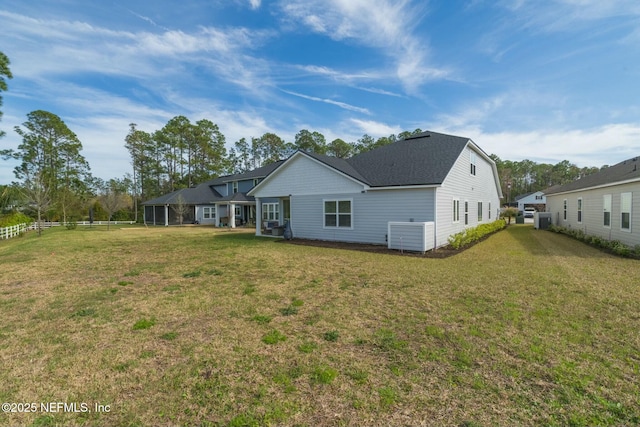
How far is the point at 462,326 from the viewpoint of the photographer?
4.18m

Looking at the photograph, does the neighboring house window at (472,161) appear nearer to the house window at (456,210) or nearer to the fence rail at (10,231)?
the house window at (456,210)

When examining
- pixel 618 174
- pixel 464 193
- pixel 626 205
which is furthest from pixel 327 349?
pixel 618 174

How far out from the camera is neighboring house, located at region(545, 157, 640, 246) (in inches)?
423

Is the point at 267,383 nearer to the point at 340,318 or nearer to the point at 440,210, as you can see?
the point at 340,318

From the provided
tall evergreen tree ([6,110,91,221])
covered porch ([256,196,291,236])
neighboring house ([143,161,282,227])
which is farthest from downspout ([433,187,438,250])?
tall evergreen tree ([6,110,91,221])

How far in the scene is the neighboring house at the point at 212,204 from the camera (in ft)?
96.7

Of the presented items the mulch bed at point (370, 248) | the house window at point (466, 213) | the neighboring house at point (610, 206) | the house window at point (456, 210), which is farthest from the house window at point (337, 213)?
the neighboring house at point (610, 206)

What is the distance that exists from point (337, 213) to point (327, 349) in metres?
10.6

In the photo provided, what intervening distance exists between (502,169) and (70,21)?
86.1 m

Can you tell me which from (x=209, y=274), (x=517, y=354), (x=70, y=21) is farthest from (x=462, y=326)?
(x=70, y=21)

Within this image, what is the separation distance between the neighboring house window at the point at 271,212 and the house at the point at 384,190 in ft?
14.6

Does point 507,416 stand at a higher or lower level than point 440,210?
lower

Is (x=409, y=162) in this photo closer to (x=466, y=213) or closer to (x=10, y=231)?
(x=466, y=213)

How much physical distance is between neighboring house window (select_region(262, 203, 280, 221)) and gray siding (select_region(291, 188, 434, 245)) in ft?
22.4
